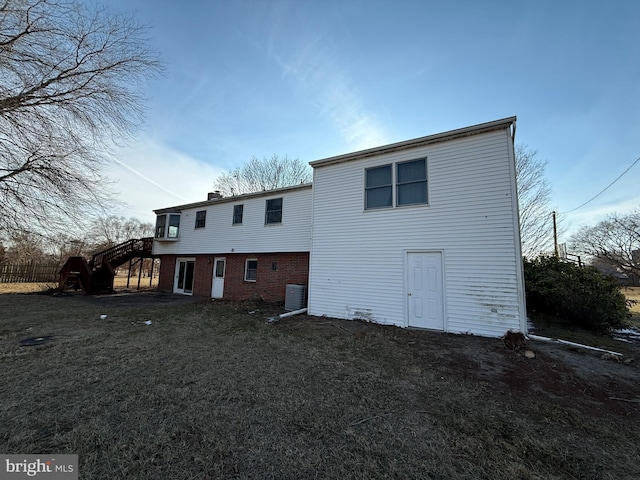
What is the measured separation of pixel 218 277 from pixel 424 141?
1173 cm

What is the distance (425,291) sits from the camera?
698 centimetres

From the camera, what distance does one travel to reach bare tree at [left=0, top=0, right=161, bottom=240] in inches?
242

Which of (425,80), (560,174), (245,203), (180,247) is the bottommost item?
A: (180,247)

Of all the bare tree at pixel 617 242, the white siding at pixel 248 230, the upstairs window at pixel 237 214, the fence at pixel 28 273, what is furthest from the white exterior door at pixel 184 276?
the bare tree at pixel 617 242

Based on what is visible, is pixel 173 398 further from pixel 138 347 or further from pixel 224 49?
pixel 224 49

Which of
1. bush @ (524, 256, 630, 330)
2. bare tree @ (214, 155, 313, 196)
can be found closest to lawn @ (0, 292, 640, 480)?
bush @ (524, 256, 630, 330)

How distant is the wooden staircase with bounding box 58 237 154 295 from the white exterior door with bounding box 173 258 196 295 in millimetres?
2539

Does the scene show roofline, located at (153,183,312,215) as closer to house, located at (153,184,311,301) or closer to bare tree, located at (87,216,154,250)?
house, located at (153,184,311,301)

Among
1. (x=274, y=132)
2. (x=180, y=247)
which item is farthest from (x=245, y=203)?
(x=180, y=247)

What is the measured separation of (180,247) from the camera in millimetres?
15172

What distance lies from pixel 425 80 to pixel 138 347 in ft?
33.9

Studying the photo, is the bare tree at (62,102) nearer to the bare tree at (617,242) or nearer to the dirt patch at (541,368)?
the dirt patch at (541,368)

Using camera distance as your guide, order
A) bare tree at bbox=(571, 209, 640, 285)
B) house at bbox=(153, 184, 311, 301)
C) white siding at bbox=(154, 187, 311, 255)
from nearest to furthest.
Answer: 1. white siding at bbox=(154, 187, 311, 255)
2. house at bbox=(153, 184, 311, 301)
3. bare tree at bbox=(571, 209, 640, 285)

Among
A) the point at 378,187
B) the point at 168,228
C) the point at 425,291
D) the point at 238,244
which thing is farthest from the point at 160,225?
the point at 425,291
